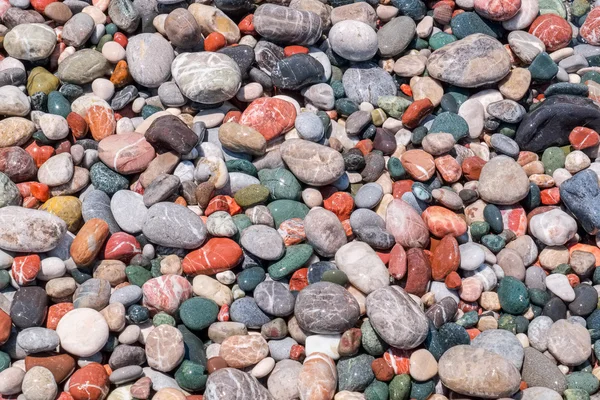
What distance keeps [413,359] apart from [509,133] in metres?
1.87

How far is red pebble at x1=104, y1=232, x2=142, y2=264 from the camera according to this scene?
383 centimetres

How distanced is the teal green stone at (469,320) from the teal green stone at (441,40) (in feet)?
6.89

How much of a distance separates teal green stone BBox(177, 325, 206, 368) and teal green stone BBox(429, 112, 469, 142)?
2112 millimetres

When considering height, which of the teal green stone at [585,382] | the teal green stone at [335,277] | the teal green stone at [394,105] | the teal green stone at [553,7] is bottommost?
the teal green stone at [585,382]

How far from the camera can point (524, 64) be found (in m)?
4.75

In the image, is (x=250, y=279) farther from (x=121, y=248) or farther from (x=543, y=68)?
(x=543, y=68)

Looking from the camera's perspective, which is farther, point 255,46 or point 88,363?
point 255,46

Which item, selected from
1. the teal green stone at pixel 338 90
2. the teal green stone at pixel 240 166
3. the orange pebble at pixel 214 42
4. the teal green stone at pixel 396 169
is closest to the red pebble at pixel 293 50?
the teal green stone at pixel 338 90

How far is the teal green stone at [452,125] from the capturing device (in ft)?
14.3

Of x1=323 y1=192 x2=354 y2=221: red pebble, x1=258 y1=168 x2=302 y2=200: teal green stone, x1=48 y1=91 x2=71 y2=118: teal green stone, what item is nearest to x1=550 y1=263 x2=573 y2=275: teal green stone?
x1=323 y1=192 x2=354 y2=221: red pebble

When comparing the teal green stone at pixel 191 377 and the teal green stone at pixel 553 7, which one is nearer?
the teal green stone at pixel 191 377

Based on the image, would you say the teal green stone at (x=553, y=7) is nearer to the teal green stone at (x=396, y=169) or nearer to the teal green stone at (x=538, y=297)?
the teal green stone at (x=396, y=169)

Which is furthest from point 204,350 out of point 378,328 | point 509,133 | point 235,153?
point 509,133

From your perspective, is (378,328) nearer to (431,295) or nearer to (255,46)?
(431,295)
